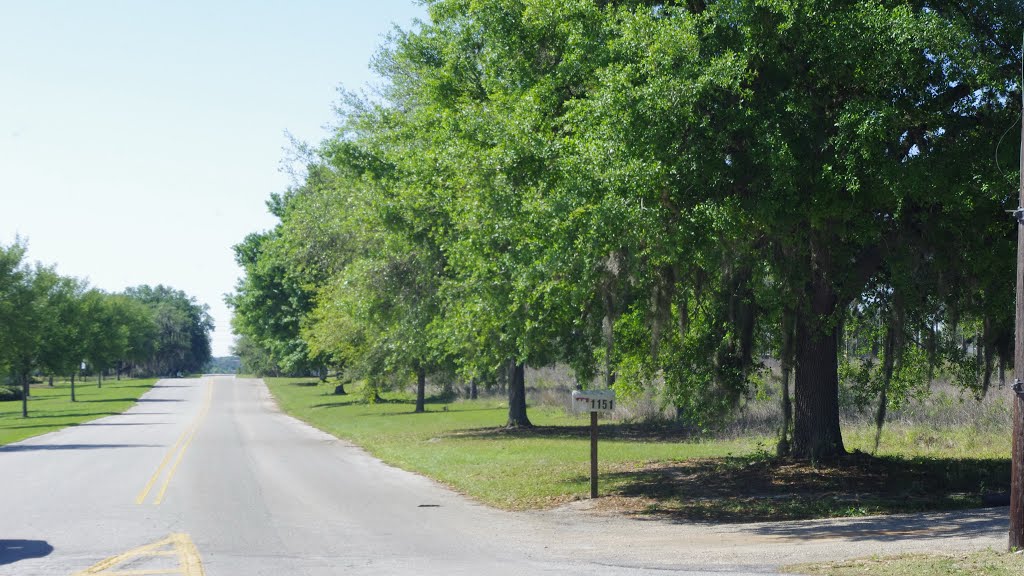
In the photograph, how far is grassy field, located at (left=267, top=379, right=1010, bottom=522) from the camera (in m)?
15.5

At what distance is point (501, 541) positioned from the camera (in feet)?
41.4

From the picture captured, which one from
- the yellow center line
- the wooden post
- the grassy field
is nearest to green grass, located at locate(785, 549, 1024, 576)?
the grassy field

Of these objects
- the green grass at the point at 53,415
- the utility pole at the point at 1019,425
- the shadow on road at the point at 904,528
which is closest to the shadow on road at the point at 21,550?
the shadow on road at the point at 904,528

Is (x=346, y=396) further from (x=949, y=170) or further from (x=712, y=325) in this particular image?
(x=949, y=170)

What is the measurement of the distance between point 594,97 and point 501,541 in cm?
670

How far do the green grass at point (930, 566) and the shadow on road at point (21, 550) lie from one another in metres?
8.46

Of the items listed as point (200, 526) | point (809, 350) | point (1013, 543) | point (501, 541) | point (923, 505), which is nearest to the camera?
point (1013, 543)

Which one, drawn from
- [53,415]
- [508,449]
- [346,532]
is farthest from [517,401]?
[53,415]

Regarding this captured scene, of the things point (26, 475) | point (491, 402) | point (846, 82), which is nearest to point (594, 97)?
point (846, 82)

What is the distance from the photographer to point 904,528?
41.4 ft

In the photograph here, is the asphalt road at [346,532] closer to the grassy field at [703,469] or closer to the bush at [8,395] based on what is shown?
the grassy field at [703,469]

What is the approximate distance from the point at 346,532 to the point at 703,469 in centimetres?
929

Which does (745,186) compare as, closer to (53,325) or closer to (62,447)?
(62,447)

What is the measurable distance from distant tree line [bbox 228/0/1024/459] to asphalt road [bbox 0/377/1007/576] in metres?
3.73
